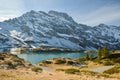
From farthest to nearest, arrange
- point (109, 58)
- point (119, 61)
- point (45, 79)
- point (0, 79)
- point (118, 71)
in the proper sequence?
point (109, 58), point (119, 61), point (118, 71), point (45, 79), point (0, 79)

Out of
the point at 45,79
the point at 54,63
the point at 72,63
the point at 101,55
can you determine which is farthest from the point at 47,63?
the point at 45,79

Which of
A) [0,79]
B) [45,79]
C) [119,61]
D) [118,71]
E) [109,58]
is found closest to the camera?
[0,79]

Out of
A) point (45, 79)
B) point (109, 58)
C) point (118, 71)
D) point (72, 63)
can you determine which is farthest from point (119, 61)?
point (45, 79)

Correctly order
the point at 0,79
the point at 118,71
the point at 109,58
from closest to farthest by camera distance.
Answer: the point at 0,79 < the point at 118,71 < the point at 109,58

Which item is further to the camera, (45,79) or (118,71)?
(118,71)

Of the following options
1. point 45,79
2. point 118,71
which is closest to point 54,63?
point 118,71

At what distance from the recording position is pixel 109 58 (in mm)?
126562

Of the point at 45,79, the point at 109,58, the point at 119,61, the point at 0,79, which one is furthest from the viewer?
the point at 109,58

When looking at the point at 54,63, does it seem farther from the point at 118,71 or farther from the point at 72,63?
the point at 118,71

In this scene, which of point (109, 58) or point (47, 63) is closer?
point (47, 63)

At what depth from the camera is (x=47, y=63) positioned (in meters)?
114

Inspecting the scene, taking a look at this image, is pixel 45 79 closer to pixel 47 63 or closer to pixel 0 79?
pixel 0 79

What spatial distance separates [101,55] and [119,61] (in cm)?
2033

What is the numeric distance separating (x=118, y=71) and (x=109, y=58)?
227 ft
